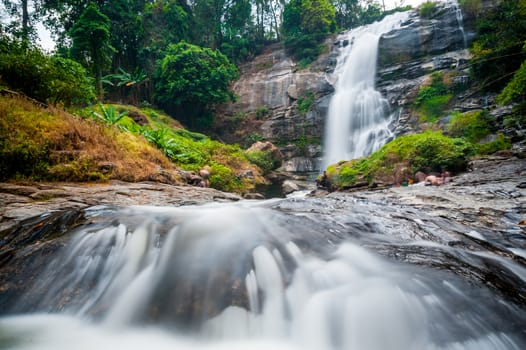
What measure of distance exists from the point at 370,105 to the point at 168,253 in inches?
742

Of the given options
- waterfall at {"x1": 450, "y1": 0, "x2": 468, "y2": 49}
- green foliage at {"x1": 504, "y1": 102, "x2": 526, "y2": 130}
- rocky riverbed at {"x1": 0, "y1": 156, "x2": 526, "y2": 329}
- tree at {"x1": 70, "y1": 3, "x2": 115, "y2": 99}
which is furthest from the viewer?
waterfall at {"x1": 450, "y1": 0, "x2": 468, "y2": 49}

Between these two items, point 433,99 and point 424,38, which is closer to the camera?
point 433,99

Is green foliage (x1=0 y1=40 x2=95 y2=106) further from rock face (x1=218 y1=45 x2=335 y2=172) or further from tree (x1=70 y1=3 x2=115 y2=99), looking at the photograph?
rock face (x1=218 y1=45 x2=335 y2=172)

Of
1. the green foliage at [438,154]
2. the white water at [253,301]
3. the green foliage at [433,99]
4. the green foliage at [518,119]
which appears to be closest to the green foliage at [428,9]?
the green foliage at [433,99]

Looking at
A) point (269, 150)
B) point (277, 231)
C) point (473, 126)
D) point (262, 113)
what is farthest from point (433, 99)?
point (277, 231)

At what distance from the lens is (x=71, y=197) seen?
3678mm

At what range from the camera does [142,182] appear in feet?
18.6

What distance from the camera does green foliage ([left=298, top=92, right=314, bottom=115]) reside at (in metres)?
21.4

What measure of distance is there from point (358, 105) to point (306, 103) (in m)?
4.78

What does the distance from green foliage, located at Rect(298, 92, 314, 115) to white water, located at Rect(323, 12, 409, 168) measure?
1976 mm

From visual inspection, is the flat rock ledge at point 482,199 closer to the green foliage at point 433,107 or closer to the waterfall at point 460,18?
the green foliage at point 433,107

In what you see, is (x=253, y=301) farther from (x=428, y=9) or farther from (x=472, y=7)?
(x=428, y=9)

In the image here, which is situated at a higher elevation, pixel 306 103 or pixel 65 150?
pixel 306 103

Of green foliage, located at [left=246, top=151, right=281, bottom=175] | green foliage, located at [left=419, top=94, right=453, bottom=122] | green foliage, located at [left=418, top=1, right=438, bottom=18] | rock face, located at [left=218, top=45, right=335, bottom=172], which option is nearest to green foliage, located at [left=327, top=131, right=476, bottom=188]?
green foliage, located at [left=246, top=151, right=281, bottom=175]
